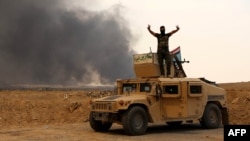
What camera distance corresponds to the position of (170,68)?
54.2 ft

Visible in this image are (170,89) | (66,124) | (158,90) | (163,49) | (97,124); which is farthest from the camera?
(66,124)

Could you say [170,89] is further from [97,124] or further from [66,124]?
[66,124]

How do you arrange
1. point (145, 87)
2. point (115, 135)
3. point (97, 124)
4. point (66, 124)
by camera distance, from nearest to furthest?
point (115, 135) < point (145, 87) < point (97, 124) < point (66, 124)

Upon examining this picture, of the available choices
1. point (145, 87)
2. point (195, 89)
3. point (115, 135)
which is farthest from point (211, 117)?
point (115, 135)

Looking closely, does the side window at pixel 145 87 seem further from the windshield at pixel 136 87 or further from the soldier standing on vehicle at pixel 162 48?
the soldier standing on vehicle at pixel 162 48

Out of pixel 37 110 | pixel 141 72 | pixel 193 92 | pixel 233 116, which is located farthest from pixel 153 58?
pixel 37 110

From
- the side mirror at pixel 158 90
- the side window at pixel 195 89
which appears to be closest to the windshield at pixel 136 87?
the side mirror at pixel 158 90

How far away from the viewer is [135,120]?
573 inches

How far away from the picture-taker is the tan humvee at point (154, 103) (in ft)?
47.8

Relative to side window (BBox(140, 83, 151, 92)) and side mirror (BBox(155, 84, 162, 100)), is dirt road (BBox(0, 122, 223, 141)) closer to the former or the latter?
side mirror (BBox(155, 84, 162, 100))

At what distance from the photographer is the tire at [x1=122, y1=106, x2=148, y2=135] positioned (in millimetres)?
14305

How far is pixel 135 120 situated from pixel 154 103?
1092 mm

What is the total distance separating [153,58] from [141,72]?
794 mm

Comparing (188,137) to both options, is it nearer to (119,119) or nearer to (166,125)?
(119,119)
